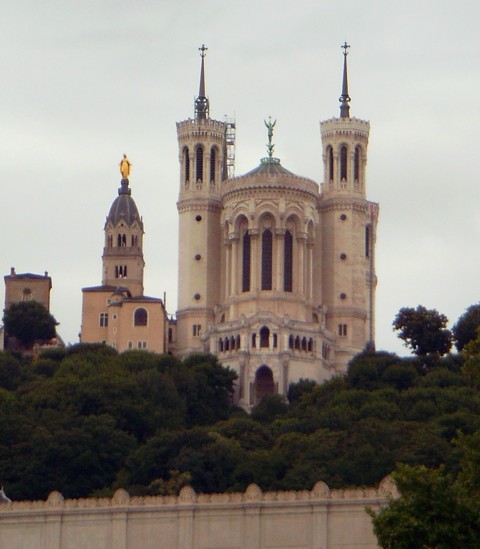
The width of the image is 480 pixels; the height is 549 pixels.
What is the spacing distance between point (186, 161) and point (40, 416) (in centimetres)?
4142

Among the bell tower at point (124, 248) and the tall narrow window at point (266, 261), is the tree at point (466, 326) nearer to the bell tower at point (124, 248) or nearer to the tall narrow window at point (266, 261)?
the tall narrow window at point (266, 261)

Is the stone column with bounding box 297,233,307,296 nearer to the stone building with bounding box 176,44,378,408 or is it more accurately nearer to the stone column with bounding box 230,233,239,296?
the stone building with bounding box 176,44,378,408

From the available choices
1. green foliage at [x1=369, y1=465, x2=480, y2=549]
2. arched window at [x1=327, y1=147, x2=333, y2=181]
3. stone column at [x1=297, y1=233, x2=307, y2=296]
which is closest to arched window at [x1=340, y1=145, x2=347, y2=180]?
arched window at [x1=327, y1=147, x2=333, y2=181]

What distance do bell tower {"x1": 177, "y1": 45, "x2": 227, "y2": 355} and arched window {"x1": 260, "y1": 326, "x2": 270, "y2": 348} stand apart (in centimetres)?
567

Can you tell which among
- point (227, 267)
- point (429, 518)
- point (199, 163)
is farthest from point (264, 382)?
point (429, 518)

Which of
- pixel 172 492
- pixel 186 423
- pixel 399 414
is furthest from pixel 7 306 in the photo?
pixel 172 492

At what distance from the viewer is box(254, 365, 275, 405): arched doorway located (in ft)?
490

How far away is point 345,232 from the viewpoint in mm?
158250

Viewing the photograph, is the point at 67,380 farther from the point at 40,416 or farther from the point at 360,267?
the point at 360,267

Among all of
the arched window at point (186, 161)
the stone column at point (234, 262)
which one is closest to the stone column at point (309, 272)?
the stone column at point (234, 262)

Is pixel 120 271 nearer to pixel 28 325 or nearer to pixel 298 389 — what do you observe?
pixel 28 325

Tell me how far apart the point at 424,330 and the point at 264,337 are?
10811mm

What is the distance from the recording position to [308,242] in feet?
509

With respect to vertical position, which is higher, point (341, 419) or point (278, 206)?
point (278, 206)
